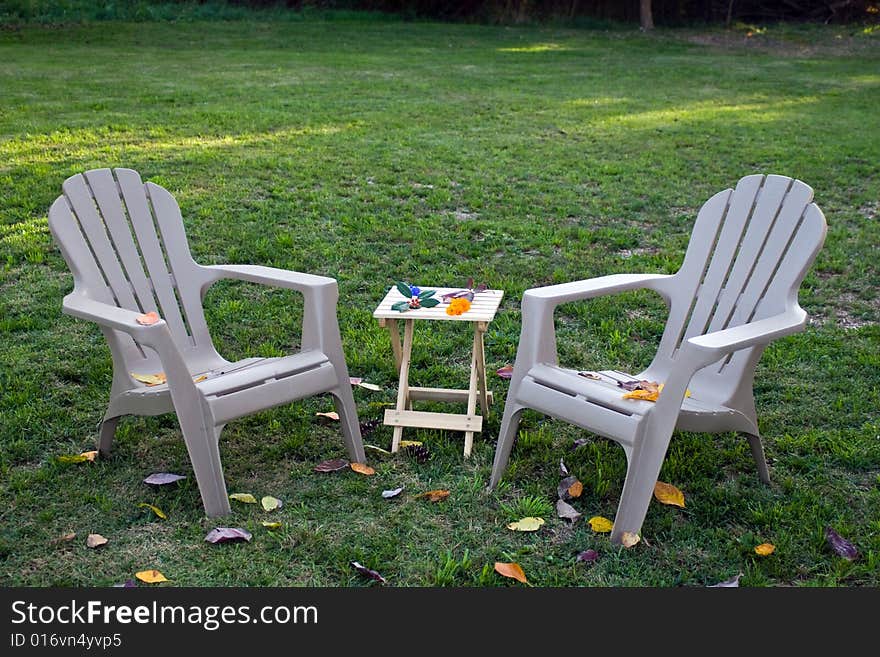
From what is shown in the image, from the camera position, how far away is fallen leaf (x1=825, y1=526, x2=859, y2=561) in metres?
2.75

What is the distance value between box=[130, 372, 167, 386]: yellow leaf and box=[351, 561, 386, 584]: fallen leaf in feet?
3.45

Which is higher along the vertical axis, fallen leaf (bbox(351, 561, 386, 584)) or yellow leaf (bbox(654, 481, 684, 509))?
yellow leaf (bbox(654, 481, 684, 509))

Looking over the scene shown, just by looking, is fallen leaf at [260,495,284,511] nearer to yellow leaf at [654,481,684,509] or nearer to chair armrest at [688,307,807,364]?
yellow leaf at [654,481,684,509]

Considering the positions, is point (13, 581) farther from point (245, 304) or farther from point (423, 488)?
point (245, 304)

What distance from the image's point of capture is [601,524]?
292 centimetres

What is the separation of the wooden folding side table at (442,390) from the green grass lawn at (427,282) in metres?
0.08

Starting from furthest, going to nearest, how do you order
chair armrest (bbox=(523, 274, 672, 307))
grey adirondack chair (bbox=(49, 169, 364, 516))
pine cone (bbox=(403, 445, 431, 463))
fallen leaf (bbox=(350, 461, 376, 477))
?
pine cone (bbox=(403, 445, 431, 463)) → fallen leaf (bbox=(350, 461, 376, 477)) → chair armrest (bbox=(523, 274, 672, 307)) → grey adirondack chair (bbox=(49, 169, 364, 516))

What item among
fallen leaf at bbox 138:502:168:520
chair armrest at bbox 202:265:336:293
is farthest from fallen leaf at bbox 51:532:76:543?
chair armrest at bbox 202:265:336:293

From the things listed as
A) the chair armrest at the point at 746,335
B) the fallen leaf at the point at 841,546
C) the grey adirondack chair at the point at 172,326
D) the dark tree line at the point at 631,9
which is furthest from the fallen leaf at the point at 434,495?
the dark tree line at the point at 631,9

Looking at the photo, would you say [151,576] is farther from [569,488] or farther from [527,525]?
[569,488]

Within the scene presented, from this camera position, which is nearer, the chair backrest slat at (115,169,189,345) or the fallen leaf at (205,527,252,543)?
the fallen leaf at (205,527,252,543)

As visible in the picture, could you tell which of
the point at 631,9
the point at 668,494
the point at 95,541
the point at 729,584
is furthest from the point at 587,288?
the point at 631,9

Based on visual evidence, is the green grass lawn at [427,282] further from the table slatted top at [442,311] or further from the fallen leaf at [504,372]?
the table slatted top at [442,311]

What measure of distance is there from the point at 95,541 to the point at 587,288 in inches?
71.7
